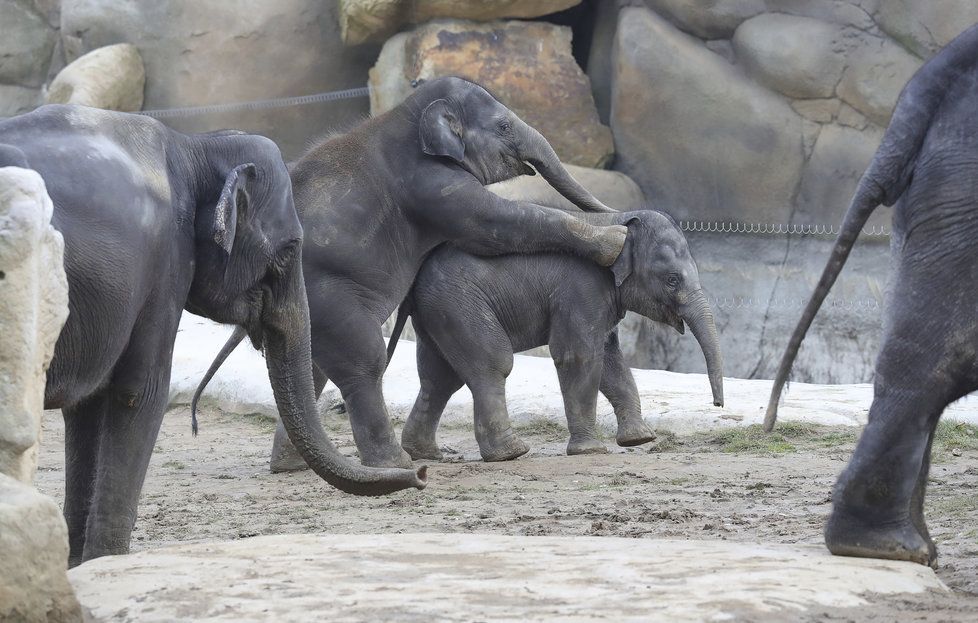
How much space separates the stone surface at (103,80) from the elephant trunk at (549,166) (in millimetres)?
6625

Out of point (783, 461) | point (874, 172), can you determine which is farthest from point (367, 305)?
point (874, 172)

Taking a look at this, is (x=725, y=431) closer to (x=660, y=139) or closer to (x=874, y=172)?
(x=874, y=172)

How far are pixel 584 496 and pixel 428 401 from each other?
1.87m

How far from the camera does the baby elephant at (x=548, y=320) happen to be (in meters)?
7.50

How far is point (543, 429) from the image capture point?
28.5 ft

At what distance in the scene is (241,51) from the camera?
45.8ft

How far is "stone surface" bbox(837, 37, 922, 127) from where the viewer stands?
1213 centimetres

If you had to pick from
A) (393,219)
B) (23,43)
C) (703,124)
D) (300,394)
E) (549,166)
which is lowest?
(300,394)

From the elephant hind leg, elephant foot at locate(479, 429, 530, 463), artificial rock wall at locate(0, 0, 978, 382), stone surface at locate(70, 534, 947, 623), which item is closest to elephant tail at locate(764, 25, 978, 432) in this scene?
stone surface at locate(70, 534, 947, 623)

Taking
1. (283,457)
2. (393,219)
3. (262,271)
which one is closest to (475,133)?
(393,219)

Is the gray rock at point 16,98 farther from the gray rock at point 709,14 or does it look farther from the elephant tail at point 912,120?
the elephant tail at point 912,120

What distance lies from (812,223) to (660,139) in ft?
4.90

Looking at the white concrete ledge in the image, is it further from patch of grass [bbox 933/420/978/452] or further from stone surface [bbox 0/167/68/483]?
stone surface [bbox 0/167/68/483]

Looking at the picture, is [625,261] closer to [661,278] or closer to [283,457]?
[661,278]
